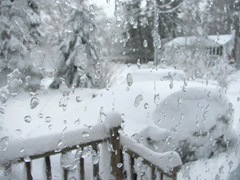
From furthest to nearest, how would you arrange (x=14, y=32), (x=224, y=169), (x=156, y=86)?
1. (x=224, y=169)
2. (x=156, y=86)
3. (x=14, y=32)

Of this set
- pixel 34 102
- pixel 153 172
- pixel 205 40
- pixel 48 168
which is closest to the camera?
pixel 34 102

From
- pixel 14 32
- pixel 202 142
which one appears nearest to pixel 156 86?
pixel 202 142

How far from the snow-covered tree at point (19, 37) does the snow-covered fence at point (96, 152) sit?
1.33 feet

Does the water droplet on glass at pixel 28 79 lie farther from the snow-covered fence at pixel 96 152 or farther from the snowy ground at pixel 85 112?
the snow-covered fence at pixel 96 152

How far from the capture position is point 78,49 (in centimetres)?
115

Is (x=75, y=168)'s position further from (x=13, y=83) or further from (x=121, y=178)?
(x=13, y=83)

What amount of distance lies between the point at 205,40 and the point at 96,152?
123cm

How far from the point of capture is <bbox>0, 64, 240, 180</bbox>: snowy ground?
116cm

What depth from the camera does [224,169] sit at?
2193 millimetres

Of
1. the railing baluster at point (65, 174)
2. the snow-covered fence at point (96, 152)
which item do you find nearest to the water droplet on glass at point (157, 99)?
the snow-covered fence at point (96, 152)

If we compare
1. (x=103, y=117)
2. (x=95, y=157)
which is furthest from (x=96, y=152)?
(x=103, y=117)

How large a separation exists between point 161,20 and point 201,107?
150 centimetres

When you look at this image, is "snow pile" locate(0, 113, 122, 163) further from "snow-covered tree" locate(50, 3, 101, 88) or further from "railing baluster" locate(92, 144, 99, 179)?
"snow-covered tree" locate(50, 3, 101, 88)

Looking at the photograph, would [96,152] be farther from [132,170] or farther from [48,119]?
[48,119]
